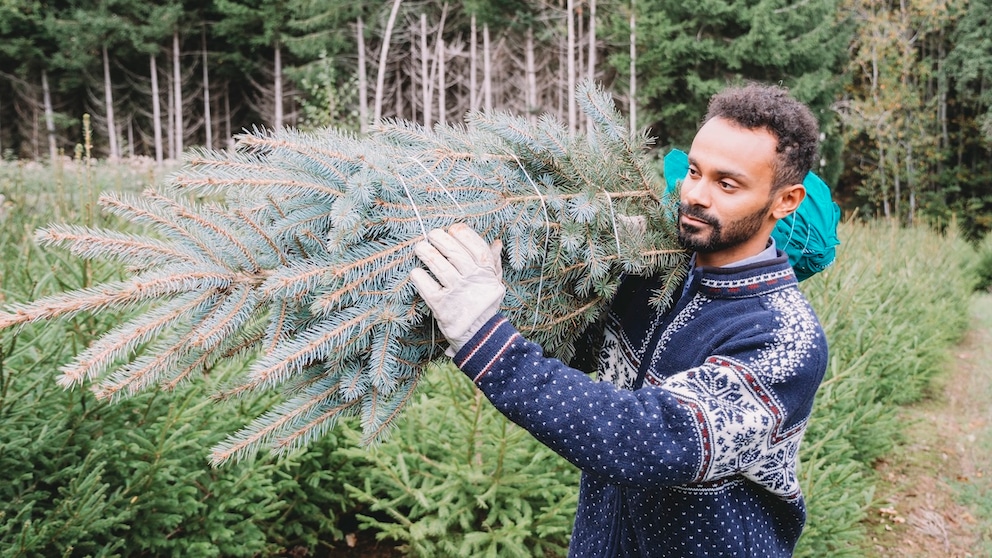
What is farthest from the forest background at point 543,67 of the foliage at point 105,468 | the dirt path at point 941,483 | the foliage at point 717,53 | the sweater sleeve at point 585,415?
the sweater sleeve at point 585,415

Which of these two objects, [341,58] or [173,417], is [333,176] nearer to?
[173,417]

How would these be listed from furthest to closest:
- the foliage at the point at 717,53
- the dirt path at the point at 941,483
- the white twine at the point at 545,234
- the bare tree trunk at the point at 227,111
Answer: the bare tree trunk at the point at 227,111 < the foliage at the point at 717,53 < the dirt path at the point at 941,483 < the white twine at the point at 545,234

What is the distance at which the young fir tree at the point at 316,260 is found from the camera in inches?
45.3

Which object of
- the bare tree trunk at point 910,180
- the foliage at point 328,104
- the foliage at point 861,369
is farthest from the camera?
the bare tree trunk at point 910,180

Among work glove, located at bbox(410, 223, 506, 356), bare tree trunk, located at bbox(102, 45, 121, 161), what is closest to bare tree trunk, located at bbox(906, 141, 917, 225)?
work glove, located at bbox(410, 223, 506, 356)

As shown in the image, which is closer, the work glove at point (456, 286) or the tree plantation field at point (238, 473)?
the work glove at point (456, 286)

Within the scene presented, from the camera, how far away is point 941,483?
178 inches

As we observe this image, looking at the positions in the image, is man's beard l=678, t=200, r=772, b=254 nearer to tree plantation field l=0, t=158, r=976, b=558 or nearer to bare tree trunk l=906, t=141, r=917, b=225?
tree plantation field l=0, t=158, r=976, b=558

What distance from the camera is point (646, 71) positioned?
15.6m

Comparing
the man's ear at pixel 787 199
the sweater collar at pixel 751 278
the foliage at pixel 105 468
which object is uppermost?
the man's ear at pixel 787 199

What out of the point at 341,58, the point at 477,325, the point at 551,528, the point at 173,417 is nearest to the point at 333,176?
the point at 477,325

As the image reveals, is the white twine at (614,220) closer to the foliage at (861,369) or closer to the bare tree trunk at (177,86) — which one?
the foliage at (861,369)

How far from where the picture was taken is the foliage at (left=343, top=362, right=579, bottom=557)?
260 cm

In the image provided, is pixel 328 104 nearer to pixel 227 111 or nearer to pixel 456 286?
pixel 456 286
